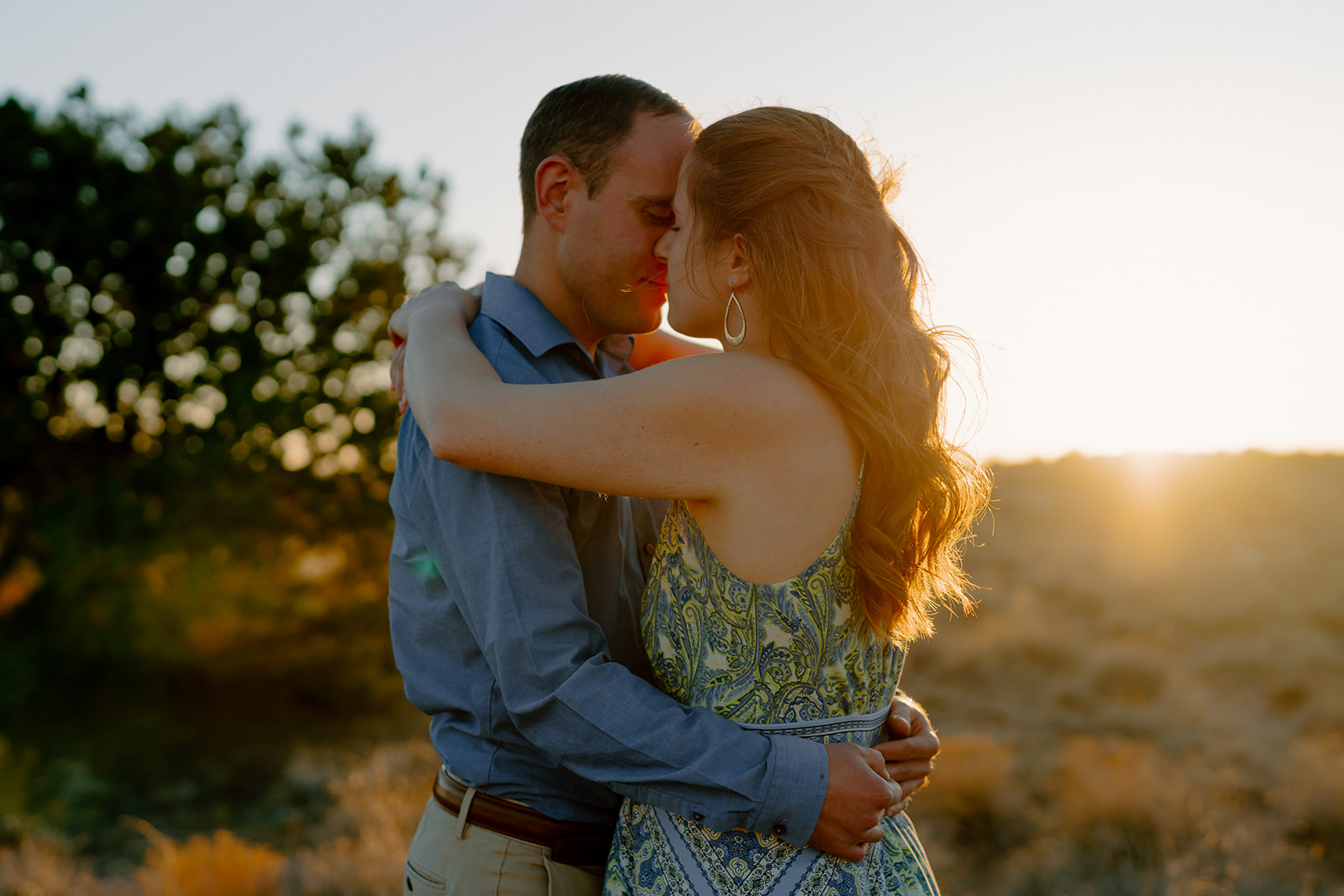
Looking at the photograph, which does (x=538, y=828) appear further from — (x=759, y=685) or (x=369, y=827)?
(x=369, y=827)

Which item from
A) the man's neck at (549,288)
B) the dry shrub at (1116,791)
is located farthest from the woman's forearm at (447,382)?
the dry shrub at (1116,791)

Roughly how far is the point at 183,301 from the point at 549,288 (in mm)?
7980

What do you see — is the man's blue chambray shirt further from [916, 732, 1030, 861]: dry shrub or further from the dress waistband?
[916, 732, 1030, 861]: dry shrub

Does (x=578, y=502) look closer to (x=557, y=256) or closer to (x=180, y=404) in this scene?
(x=557, y=256)

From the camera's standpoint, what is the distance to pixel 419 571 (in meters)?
1.87

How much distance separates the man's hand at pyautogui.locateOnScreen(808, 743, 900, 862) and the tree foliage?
313 inches

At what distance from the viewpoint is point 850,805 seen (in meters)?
1.53

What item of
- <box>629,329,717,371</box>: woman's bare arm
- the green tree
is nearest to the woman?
<box>629,329,717,371</box>: woman's bare arm

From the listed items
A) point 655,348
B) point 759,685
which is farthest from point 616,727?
point 655,348

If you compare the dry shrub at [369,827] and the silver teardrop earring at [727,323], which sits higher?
the silver teardrop earring at [727,323]

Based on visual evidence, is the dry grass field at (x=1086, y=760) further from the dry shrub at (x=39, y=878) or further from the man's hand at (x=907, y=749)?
the man's hand at (x=907, y=749)

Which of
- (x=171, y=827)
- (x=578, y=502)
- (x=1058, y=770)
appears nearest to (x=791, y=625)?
(x=578, y=502)

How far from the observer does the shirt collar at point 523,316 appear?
197 cm

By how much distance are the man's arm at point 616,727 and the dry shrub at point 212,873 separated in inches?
A: 175
